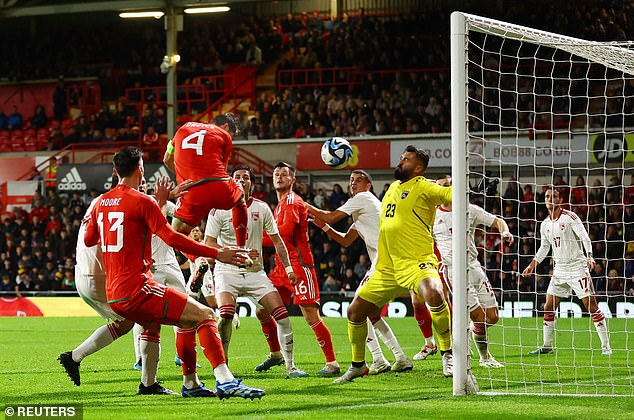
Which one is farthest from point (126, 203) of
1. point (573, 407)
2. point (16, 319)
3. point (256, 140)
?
point (256, 140)

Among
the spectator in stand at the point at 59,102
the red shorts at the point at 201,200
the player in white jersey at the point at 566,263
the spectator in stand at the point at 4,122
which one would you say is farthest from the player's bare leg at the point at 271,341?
the spectator in stand at the point at 4,122

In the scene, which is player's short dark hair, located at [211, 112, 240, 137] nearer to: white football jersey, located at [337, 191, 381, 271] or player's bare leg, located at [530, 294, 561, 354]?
white football jersey, located at [337, 191, 381, 271]

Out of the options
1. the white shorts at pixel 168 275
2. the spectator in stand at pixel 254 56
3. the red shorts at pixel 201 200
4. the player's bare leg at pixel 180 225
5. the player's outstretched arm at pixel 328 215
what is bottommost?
the white shorts at pixel 168 275

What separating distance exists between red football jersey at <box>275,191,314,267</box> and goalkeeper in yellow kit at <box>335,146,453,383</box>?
1.75 m

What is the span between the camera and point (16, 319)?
956 inches

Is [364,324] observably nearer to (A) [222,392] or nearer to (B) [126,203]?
(A) [222,392]

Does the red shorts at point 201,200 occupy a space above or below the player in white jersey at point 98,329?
above

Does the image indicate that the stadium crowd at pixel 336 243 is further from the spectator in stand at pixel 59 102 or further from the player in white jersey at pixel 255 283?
the player in white jersey at pixel 255 283

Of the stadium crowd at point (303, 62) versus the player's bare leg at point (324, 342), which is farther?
the stadium crowd at point (303, 62)

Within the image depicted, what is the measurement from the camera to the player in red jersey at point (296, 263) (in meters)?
11.0

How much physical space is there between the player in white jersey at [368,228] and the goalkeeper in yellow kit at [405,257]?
954 mm

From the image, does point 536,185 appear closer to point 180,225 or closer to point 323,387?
point 323,387

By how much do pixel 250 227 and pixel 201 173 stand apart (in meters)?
1.50

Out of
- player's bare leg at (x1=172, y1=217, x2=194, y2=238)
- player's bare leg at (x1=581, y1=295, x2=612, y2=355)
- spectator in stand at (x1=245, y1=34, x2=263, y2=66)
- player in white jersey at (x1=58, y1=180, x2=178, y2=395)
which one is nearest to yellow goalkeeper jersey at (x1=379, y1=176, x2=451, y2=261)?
player's bare leg at (x1=172, y1=217, x2=194, y2=238)
